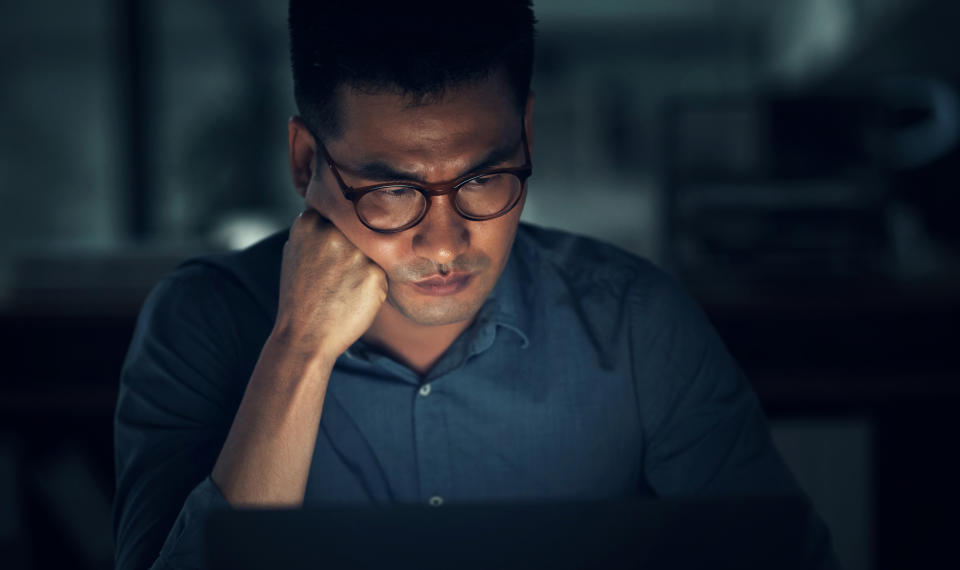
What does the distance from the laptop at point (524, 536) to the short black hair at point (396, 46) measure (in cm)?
55

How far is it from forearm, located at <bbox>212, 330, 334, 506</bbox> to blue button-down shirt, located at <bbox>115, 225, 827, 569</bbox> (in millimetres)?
113

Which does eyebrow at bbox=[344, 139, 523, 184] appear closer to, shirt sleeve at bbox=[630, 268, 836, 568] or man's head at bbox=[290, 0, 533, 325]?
man's head at bbox=[290, 0, 533, 325]

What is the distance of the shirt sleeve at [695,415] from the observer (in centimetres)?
98

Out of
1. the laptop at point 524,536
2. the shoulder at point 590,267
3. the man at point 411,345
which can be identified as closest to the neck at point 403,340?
the man at point 411,345

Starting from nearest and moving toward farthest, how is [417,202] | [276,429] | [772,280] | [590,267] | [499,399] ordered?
[276,429], [417,202], [499,399], [590,267], [772,280]

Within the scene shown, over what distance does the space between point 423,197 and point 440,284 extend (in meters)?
0.11

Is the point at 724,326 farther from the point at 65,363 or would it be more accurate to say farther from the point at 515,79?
the point at 65,363

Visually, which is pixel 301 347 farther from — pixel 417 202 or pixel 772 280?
pixel 772 280

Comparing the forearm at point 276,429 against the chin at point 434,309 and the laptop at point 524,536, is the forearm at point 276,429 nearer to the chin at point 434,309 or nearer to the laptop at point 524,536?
the chin at point 434,309

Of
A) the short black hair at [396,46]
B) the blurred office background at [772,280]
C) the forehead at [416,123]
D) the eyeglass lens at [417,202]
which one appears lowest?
the blurred office background at [772,280]

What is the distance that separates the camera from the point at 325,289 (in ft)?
2.96

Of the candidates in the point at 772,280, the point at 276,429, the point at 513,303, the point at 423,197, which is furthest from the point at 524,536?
the point at 772,280

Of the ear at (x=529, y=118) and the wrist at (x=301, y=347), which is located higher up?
the ear at (x=529, y=118)

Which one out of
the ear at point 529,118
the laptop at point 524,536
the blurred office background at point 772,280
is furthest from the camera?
the blurred office background at point 772,280
